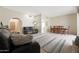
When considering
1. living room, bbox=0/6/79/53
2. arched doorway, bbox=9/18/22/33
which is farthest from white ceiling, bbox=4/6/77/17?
arched doorway, bbox=9/18/22/33

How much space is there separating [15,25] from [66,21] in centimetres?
85

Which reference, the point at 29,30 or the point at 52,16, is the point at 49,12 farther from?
the point at 29,30

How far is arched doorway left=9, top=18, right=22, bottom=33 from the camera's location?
1.83 metres

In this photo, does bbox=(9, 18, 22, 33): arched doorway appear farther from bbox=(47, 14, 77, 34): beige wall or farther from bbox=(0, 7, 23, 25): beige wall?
bbox=(47, 14, 77, 34): beige wall

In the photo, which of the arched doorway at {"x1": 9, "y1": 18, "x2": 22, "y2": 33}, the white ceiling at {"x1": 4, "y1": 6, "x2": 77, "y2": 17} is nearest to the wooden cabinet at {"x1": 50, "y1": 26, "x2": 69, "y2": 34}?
the white ceiling at {"x1": 4, "y1": 6, "x2": 77, "y2": 17}

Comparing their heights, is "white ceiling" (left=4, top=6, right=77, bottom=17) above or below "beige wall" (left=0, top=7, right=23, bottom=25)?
above

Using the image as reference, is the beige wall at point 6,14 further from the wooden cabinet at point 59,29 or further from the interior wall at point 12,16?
the wooden cabinet at point 59,29

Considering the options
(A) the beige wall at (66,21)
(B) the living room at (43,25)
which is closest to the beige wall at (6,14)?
(B) the living room at (43,25)

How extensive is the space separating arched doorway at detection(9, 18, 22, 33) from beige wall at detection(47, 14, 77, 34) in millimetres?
496

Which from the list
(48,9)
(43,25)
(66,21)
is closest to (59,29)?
(66,21)

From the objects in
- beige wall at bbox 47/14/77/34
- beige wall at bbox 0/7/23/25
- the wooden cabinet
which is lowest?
the wooden cabinet

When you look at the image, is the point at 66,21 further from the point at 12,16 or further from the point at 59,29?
the point at 12,16
